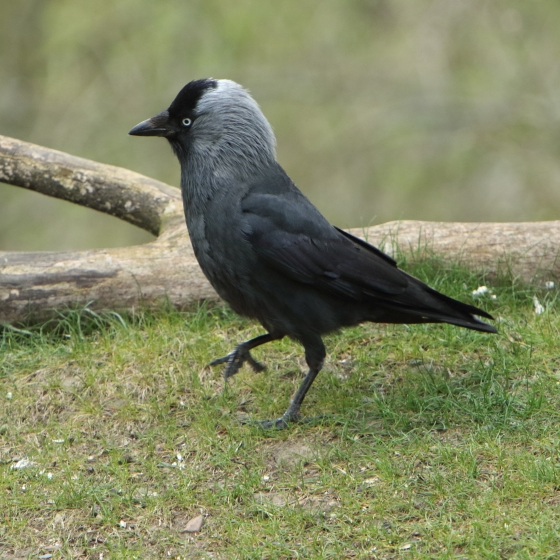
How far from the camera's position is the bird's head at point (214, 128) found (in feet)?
13.9

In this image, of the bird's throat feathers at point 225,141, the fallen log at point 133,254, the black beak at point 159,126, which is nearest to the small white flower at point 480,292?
the fallen log at point 133,254

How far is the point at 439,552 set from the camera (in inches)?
118

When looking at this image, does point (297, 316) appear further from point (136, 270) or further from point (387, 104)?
point (387, 104)

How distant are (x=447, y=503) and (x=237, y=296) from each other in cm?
145

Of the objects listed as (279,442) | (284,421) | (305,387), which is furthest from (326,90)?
(279,442)

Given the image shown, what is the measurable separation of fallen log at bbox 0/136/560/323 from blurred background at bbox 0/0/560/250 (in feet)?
14.8

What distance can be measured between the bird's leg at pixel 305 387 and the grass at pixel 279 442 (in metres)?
0.07

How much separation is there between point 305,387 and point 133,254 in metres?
1.84

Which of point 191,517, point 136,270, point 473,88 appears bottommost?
point 191,517

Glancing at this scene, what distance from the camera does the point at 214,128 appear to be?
4289mm

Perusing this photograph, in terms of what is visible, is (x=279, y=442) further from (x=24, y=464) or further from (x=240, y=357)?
(x=24, y=464)

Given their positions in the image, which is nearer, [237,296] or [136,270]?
[237,296]

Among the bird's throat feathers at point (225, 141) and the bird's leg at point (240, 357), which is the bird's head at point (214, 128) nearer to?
the bird's throat feathers at point (225, 141)

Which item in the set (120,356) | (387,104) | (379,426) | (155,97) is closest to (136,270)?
(120,356)
